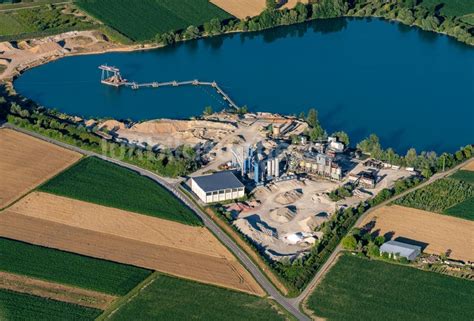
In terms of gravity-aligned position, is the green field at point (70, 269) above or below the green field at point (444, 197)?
below

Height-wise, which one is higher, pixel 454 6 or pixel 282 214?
pixel 454 6

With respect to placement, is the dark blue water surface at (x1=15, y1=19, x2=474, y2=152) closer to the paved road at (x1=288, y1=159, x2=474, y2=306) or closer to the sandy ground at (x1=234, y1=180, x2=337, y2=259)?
the paved road at (x1=288, y1=159, x2=474, y2=306)

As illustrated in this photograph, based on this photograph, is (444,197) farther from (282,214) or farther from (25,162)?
(25,162)

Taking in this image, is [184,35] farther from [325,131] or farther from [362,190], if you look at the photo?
[362,190]

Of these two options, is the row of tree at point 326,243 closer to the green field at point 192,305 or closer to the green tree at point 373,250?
the green tree at point 373,250

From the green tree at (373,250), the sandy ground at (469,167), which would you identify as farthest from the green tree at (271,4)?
the green tree at (373,250)

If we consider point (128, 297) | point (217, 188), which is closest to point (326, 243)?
point (217, 188)
